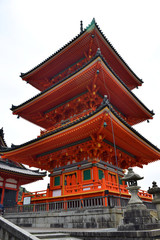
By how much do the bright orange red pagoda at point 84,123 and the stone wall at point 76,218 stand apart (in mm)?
1104

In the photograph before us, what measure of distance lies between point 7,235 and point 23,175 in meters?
16.8

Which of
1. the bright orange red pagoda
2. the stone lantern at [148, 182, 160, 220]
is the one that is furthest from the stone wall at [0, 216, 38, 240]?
the stone lantern at [148, 182, 160, 220]

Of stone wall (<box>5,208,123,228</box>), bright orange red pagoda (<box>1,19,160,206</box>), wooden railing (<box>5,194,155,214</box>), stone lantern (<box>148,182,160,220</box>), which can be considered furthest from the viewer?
bright orange red pagoda (<box>1,19,160,206</box>)

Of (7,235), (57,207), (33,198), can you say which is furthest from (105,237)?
(33,198)

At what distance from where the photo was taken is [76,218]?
10.7 m

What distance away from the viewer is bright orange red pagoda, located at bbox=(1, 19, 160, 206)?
12.2 meters

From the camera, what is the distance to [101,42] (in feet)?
54.9

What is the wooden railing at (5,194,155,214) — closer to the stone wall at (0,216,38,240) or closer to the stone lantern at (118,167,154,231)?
the stone lantern at (118,167,154,231)

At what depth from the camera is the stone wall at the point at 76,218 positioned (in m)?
9.47

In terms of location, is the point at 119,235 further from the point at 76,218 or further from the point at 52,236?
the point at 76,218

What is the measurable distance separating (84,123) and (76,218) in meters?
5.63

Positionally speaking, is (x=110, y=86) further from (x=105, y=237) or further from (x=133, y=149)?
(x=105, y=237)

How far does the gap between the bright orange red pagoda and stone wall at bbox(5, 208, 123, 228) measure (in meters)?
1.10

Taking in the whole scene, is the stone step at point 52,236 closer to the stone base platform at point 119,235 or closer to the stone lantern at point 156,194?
the stone base platform at point 119,235
